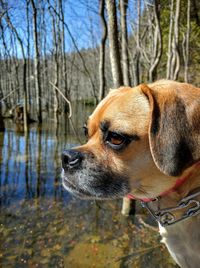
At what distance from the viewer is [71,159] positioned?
242 centimetres

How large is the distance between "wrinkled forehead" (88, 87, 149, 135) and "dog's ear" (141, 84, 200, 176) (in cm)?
16

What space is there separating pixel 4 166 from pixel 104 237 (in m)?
5.49

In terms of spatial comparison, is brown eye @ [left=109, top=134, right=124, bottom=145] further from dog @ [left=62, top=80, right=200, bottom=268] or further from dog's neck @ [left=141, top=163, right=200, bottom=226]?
dog's neck @ [left=141, top=163, right=200, bottom=226]

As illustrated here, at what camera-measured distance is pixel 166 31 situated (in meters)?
24.7

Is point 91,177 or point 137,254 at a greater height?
point 91,177

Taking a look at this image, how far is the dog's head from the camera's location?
2125 millimetres

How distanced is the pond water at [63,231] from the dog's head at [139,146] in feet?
9.40

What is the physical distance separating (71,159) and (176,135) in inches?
31.2

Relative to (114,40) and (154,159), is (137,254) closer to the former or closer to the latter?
(154,159)

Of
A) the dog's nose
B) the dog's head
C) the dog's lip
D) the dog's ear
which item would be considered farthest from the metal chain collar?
the dog's nose

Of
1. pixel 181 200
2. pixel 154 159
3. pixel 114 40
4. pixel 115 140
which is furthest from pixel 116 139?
pixel 114 40

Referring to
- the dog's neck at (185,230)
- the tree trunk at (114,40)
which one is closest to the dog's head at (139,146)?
the dog's neck at (185,230)

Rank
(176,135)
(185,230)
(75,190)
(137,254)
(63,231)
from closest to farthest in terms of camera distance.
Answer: (176,135) → (185,230) → (75,190) → (137,254) → (63,231)

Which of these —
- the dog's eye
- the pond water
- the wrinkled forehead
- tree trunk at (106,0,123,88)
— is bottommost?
the pond water
